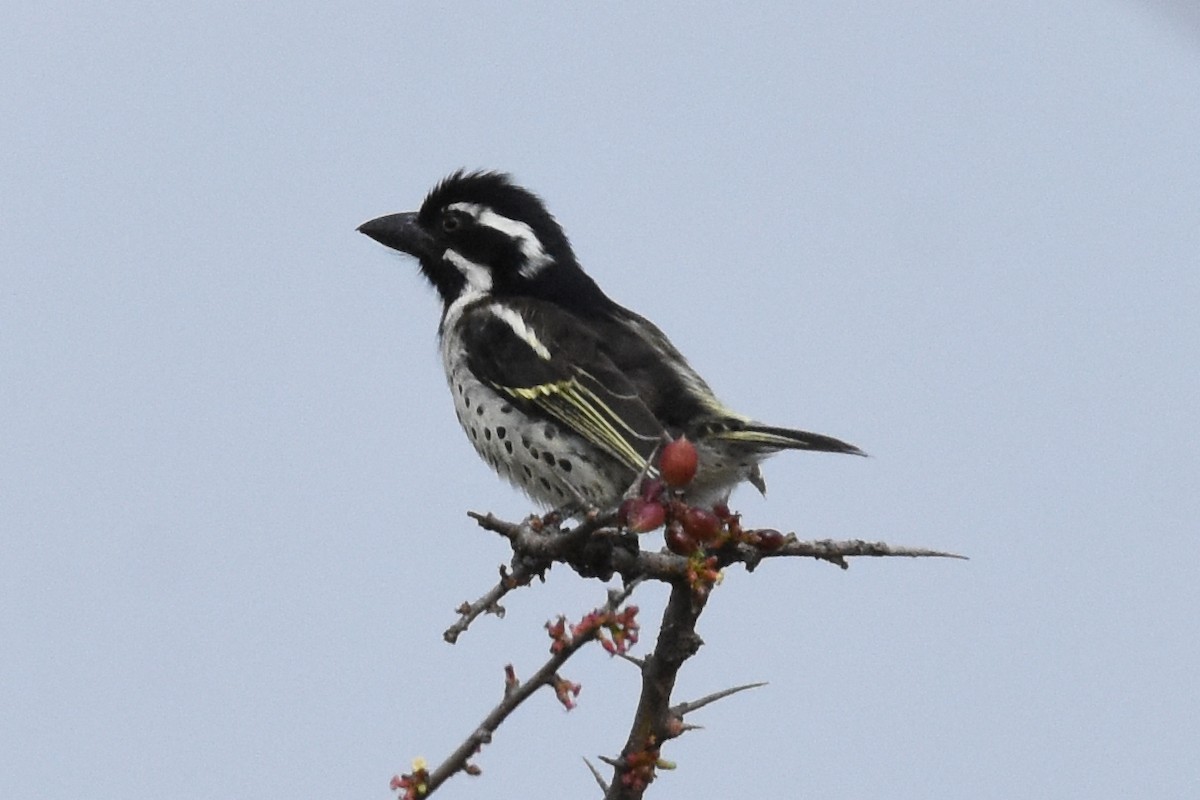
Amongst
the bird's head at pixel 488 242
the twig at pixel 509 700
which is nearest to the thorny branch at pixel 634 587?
the twig at pixel 509 700

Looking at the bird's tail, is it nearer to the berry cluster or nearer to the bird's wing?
the bird's wing

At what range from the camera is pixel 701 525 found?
14.8ft

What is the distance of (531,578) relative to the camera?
5043 millimetres

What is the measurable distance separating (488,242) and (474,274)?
18 cm

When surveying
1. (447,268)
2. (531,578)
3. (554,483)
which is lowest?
(531,578)

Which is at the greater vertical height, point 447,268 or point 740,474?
point 447,268

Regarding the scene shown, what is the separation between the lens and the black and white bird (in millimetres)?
7852

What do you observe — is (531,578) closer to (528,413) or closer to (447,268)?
(528,413)

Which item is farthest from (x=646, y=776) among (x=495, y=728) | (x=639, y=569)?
(x=639, y=569)

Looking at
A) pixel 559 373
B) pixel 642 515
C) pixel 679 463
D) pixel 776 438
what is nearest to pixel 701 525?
pixel 642 515

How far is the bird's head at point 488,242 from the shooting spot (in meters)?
9.47

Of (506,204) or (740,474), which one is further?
(506,204)

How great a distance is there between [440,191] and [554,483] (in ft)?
7.23

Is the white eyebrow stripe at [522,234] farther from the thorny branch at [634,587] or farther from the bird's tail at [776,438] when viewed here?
the thorny branch at [634,587]
